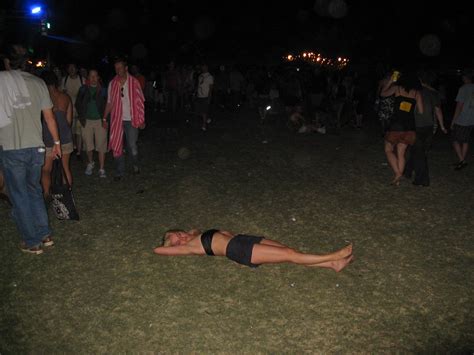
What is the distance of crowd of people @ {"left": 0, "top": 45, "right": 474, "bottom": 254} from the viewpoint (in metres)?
4.66

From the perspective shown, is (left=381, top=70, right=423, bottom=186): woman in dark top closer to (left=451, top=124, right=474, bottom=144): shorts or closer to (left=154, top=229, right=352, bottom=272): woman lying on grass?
(left=451, top=124, right=474, bottom=144): shorts

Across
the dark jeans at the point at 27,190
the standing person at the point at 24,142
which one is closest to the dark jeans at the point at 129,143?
the standing person at the point at 24,142

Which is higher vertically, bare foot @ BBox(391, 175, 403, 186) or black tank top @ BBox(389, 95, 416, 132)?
black tank top @ BBox(389, 95, 416, 132)

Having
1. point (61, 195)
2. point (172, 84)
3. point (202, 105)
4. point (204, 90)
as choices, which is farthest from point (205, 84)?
point (61, 195)

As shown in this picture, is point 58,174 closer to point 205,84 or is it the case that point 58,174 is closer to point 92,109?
point 92,109

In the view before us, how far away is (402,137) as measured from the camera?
23.6 feet

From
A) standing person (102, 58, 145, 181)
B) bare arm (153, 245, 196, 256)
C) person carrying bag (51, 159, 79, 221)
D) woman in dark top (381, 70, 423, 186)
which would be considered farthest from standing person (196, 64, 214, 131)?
bare arm (153, 245, 196, 256)

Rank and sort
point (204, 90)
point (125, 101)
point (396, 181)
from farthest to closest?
point (204, 90) → point (396, 181) → point (125, 101)

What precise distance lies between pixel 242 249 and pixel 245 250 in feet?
0.11

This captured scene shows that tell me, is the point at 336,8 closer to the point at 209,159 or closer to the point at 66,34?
the point at 66,34

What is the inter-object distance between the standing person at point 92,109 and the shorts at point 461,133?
23.8 feet

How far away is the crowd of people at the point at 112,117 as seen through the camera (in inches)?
183

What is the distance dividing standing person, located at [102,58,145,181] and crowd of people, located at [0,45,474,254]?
2cm

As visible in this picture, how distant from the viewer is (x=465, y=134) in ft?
28.3
